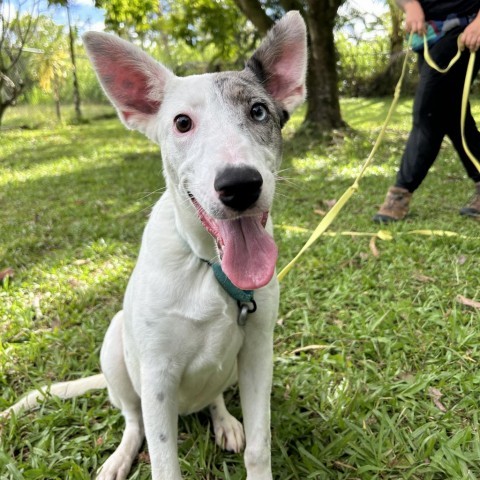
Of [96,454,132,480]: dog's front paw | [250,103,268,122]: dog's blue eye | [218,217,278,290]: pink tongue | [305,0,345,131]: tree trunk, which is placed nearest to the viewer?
[218,217,278,290]: pink tongue

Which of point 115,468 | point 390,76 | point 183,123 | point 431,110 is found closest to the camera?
point 183,123

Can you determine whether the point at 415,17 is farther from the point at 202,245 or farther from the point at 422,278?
the point at 202,245

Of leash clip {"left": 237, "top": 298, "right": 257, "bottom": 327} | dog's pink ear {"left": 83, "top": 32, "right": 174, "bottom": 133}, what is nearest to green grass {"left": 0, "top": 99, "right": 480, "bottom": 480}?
leash clip {"left": 237, "top": 298, "right": 257, "bottom": 327}

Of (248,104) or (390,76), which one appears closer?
(248,104)

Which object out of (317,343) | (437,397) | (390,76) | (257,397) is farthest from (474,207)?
(390,76)

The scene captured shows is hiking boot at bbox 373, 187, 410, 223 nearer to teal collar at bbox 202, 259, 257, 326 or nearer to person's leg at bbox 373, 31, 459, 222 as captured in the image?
person's leg at bbox 373, 31, 459, 222

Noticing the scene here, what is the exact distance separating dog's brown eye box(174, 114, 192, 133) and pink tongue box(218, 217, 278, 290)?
0.45m

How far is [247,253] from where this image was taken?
177cm

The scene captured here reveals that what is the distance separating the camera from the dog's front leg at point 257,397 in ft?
6.38

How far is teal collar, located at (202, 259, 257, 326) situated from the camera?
190 cm

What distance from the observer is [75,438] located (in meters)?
2.34

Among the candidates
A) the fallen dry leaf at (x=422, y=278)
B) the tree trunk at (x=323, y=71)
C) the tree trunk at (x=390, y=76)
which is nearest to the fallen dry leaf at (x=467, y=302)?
the fallen dry leaf at (x=422, y=278)

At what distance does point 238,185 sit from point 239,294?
568 millimetres

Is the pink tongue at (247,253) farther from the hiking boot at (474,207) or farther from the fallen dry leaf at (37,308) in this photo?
the hiking boot at (474,207)
